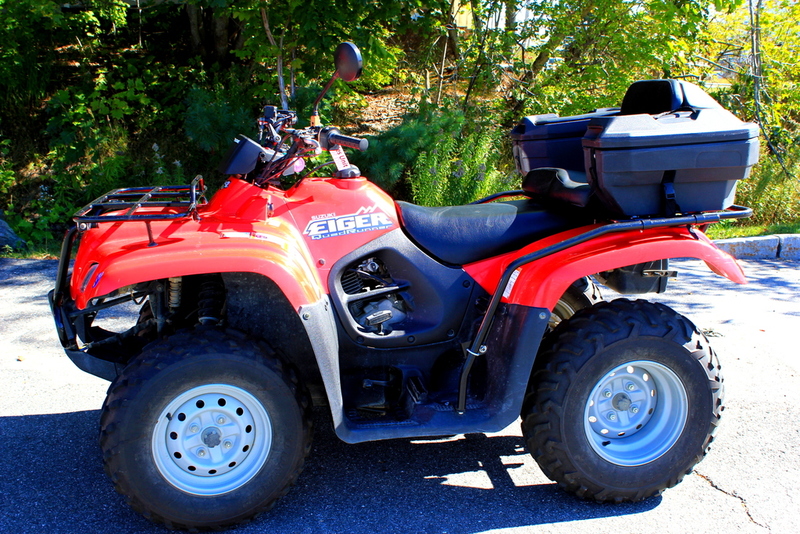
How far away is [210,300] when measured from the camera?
121 inches

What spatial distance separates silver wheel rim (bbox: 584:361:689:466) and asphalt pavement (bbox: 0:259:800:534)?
249mm

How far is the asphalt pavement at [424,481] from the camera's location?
286 cm

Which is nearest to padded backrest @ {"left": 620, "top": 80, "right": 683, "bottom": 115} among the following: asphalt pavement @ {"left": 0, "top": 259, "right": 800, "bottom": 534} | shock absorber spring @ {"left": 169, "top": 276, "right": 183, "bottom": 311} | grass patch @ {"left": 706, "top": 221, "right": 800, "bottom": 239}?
asphalt pavement @ {"left": 0, "top": 259, "right": 800, "bottom": 534}

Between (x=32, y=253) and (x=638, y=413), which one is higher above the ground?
(x=638, y=413)

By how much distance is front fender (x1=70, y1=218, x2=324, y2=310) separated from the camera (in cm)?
257

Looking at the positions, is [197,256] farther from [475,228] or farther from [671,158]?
[671,158]

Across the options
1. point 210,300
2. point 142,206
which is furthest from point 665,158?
point 142,206

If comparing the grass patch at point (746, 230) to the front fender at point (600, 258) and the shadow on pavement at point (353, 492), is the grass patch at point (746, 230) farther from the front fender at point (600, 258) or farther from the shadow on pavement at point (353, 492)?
the shadow on pavement at point (353, 492)

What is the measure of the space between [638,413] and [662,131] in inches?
49.4

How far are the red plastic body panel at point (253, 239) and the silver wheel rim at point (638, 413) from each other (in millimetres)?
1236

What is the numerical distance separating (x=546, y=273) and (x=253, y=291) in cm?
126

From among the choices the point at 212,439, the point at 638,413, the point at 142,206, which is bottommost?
the point at 638,413

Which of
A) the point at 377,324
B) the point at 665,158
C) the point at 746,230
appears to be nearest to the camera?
the point at 665,158

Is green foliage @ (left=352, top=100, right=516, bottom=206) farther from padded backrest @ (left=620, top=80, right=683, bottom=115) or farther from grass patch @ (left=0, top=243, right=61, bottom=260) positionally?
padded backrest @ (left=620, top=80, right=683, bottom=115)
